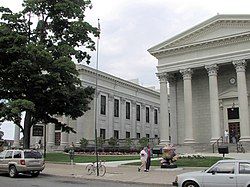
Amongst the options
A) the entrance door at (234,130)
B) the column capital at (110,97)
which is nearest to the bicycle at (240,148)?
the entrance door at (234,130)

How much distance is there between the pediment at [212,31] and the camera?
41.4 metres

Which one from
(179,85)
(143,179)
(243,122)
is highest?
(179,85)

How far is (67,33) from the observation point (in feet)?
121

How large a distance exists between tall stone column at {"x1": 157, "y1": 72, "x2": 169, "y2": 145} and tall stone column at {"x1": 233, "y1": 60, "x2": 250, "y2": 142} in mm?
9253

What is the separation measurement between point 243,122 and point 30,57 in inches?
907

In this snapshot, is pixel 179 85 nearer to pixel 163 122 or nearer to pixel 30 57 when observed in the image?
pixel 163 122

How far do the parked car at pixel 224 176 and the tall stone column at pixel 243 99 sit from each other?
87.1 feet

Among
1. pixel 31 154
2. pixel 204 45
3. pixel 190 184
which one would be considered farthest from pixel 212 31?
pixel 190 184

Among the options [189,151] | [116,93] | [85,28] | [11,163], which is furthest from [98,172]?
[116,93]

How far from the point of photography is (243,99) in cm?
3994

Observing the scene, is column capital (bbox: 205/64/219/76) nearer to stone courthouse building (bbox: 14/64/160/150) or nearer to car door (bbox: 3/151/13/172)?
stone courthouse building (bbox: 14/64/160/150)

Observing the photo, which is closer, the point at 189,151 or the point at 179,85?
the point at 189,151

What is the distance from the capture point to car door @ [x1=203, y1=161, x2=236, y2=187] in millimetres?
13227

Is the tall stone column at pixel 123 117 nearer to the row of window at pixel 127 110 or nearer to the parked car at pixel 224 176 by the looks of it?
the row of window at pixel 127 110
